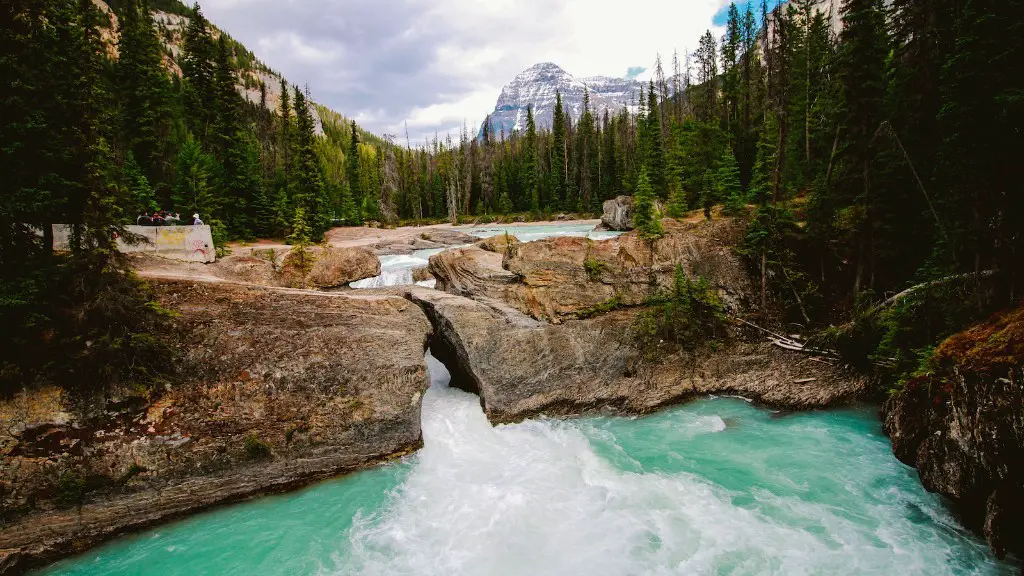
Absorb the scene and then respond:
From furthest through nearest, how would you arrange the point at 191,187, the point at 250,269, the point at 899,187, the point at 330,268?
the point at 191,187, the point at 330,268, the point at 250,269, the point at 899,187

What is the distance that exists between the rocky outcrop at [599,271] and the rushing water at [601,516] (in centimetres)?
486

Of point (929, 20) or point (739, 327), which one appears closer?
point (929, 20)

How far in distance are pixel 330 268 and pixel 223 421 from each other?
452 inches

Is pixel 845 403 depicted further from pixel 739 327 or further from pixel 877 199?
pixel 877 199

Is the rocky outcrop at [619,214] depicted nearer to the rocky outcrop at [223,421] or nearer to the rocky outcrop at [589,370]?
the rocky outcrop at [589,370]

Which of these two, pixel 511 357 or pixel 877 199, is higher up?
pixel 877 199

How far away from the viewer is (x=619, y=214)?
47969 mm

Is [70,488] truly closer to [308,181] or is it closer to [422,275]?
[422,275]

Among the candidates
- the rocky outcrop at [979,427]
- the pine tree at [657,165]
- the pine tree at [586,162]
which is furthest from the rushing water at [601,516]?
the pine tree at [586,162]

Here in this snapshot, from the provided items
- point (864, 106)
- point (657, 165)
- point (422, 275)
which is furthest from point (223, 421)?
point (657, 165)

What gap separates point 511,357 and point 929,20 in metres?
14.9

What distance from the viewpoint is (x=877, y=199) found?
14406 mm

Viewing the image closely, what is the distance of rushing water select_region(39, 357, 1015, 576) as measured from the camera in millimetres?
7805

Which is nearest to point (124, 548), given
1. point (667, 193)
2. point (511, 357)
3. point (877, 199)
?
point (511, 357)
